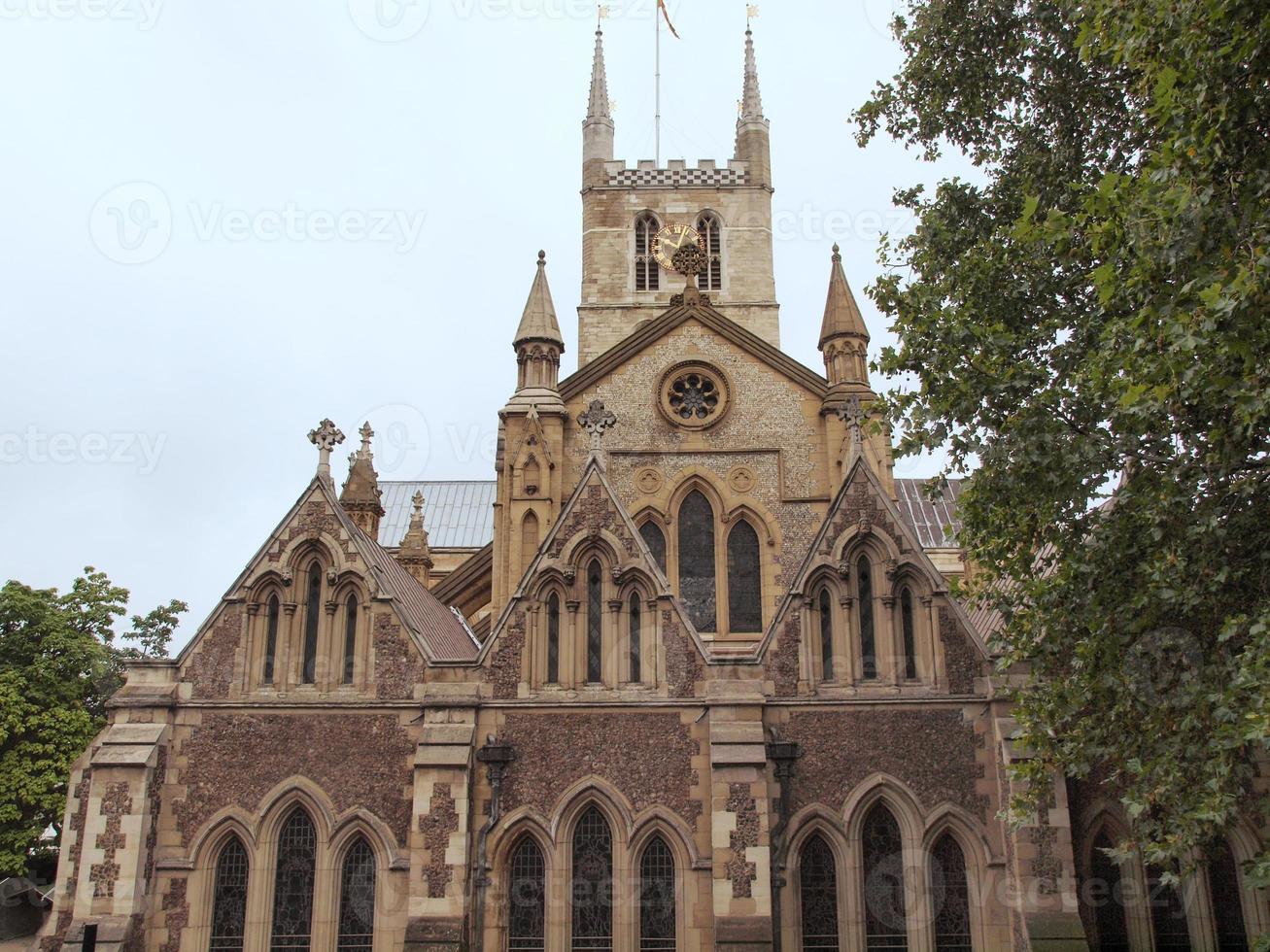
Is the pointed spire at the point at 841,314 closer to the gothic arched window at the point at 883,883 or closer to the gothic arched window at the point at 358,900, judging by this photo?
the gothic arched window at the point at 883,883

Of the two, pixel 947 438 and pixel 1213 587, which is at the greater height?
pixel 947 438

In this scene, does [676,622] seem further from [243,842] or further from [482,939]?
[243,842]

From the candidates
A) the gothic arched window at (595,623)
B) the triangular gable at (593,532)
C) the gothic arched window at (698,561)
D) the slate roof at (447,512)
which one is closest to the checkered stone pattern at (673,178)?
the slate roof at (447,512)

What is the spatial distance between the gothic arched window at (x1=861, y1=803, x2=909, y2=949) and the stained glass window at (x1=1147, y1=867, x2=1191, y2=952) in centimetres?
315

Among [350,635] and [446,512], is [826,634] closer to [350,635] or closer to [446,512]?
[350,635]

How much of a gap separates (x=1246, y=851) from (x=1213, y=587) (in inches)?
236

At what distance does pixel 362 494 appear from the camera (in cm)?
2942

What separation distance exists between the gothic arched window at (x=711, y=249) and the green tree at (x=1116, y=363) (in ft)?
85.9

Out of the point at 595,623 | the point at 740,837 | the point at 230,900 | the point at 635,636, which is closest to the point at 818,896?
the point at 740,837

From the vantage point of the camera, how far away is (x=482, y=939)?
15.5 metres

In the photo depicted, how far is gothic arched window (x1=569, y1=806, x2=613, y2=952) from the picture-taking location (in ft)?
51.6

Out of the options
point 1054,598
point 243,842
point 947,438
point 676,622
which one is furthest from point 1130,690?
point 243,842

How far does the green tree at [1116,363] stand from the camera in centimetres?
1009

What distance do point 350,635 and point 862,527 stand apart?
24.7ft
